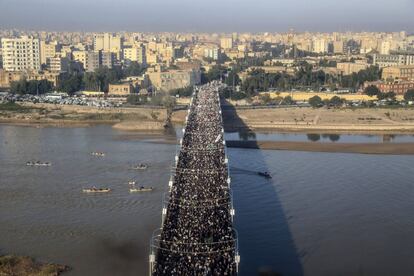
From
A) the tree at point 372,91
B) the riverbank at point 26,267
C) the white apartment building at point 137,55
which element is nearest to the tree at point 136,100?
the tree at point 372,91

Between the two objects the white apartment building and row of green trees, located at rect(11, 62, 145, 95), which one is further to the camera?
the white apartment building

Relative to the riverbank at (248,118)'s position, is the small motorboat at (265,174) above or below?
below

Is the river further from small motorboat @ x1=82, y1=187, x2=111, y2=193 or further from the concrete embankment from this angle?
the concrete embankment

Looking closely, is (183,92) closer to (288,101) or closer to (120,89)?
(120,89)

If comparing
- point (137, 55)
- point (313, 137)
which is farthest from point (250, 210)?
point (137, 55)

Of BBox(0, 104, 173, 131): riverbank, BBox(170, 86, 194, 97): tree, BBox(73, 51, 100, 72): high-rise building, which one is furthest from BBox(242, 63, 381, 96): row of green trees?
BBox(73, 51, 100, 72): high-rise building

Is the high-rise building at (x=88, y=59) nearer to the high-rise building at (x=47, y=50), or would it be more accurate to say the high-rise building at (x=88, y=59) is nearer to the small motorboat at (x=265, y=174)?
the high-rise building at (x=47, y=50)

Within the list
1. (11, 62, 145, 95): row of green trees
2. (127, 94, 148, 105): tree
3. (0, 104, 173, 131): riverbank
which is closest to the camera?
(0, 104, 173, 131): riverbank
